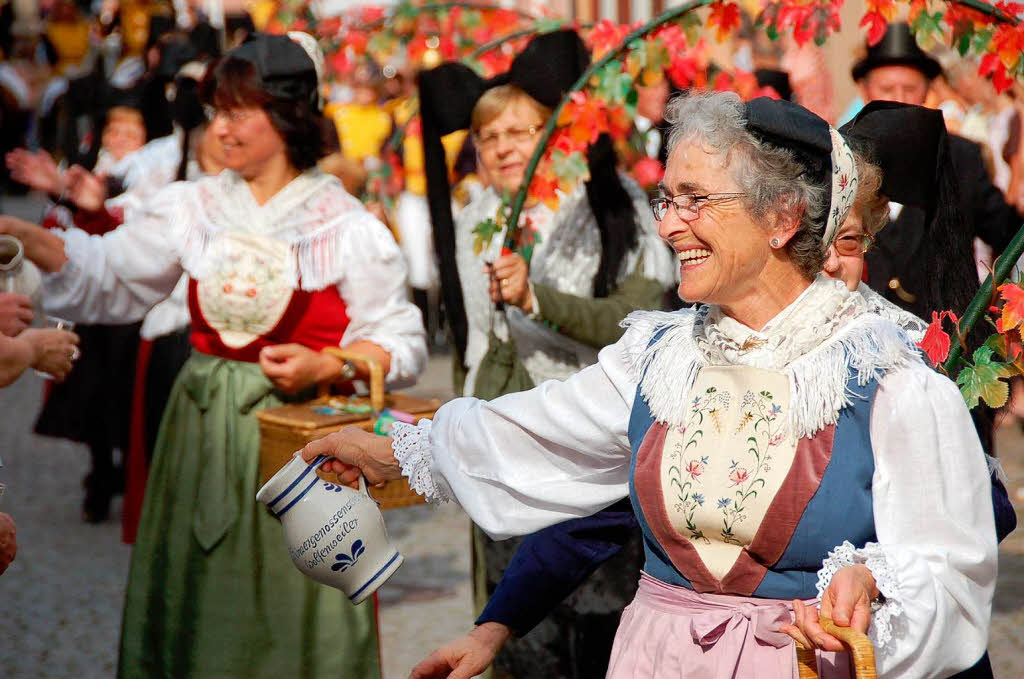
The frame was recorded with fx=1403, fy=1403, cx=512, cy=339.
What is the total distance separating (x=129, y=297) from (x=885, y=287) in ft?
7.08

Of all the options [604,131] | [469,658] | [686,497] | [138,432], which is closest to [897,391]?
[686,497]

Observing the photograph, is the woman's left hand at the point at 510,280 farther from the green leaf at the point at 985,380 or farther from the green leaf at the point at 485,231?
the green leaf at the point at 985,380

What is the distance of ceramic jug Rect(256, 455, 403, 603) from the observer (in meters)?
2.67

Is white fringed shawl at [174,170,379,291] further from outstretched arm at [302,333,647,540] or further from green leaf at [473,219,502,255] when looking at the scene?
outstretched arm at [302,333,647,540]

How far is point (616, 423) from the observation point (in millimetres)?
2398

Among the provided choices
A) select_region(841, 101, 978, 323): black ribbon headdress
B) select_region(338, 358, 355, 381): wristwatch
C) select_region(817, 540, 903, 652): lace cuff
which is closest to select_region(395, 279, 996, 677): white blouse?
select_region(817, 540, 903, 652): lace cuff

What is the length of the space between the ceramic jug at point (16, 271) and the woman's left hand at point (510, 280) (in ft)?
4.04

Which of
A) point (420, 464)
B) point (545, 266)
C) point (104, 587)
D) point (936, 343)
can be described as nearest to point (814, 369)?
point (936, 343)

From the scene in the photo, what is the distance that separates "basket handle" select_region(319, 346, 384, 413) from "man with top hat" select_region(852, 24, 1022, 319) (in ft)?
4.58

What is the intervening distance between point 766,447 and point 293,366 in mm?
1712

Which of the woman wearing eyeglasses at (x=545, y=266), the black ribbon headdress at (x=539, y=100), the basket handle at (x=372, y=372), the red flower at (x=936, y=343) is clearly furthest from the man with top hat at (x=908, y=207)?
the basket handle at (x=372, y=372)

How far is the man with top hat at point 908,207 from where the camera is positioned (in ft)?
13.1

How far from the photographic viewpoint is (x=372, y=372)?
360 centimetres

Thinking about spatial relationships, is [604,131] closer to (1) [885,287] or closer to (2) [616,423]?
(1) [885,287]
